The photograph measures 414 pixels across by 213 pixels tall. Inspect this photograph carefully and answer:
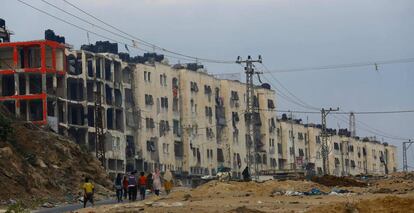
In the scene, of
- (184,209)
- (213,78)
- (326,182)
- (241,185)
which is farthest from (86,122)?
(184,209)

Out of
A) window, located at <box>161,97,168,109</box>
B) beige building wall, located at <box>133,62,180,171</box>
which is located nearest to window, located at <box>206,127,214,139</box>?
beige building wall, located at <box>133,62,180,171</box>

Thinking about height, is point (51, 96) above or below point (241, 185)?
above

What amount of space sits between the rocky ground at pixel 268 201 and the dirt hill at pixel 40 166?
37.1 ft

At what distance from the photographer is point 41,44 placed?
8350 centimetres

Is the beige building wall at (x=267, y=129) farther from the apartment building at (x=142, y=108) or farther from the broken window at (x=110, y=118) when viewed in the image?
the broken window at (x=110, y=118)

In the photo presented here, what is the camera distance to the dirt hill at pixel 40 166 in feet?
172

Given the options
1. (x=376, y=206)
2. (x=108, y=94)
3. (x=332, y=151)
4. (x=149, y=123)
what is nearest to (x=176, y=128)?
(x=149, y=123)

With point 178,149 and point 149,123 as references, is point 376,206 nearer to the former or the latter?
point 149,123

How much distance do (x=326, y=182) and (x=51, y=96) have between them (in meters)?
32.9

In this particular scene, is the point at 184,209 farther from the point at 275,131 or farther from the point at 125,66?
the point at 275,131

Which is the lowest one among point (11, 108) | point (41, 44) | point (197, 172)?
point (197, 172)

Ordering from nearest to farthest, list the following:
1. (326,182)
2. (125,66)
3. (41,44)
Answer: (326,182) < (41,44) < (125,66)

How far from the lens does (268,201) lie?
37.6 metres

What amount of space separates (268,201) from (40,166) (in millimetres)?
25672
